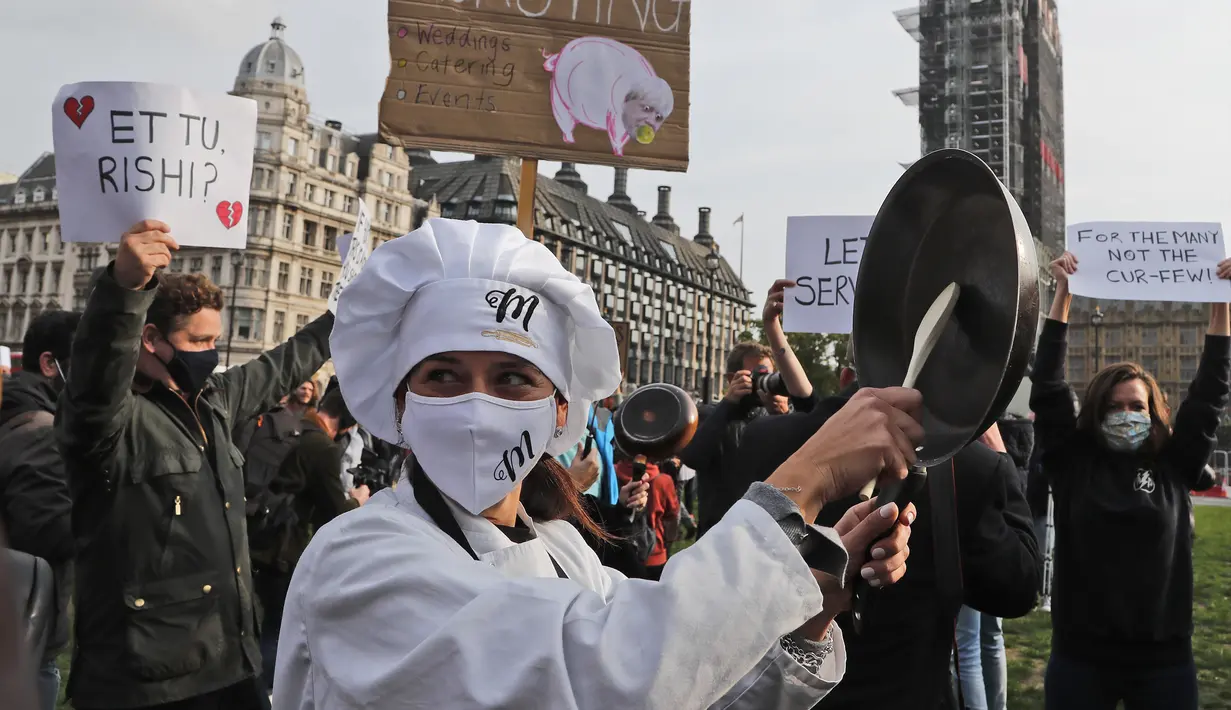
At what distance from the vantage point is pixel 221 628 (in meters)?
3.57

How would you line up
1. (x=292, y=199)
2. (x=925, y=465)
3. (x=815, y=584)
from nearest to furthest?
(x=815, y=584)
(x=925, y=465)
(x=292, y=199)

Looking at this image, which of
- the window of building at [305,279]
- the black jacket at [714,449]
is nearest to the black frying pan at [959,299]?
the black jacket at [714,449]

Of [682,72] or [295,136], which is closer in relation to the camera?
[682,72]

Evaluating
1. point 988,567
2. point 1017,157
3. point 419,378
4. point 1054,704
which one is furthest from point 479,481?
point 1017,157

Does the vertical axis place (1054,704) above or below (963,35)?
below

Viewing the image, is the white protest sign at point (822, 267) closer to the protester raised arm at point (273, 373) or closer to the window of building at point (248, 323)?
the protester raised arm at point (273, 373)

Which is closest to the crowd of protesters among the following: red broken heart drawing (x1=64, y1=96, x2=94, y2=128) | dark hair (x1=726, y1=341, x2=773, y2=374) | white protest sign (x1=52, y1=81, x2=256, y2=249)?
white protest sign (x1=52, y1=81, x2=256, y2=249)

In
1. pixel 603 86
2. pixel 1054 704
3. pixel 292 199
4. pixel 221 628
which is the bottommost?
pixel 1054 704

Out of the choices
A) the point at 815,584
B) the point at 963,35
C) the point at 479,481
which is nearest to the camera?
the point at 815,584

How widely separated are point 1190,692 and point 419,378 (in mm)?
3696

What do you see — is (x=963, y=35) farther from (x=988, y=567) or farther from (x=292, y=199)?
(x=988, y=567)

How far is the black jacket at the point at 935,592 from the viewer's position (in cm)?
299

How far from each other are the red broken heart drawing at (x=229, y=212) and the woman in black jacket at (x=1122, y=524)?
340 centimetres

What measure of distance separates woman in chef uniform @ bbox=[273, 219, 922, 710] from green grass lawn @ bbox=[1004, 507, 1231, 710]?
5720 millimetres
